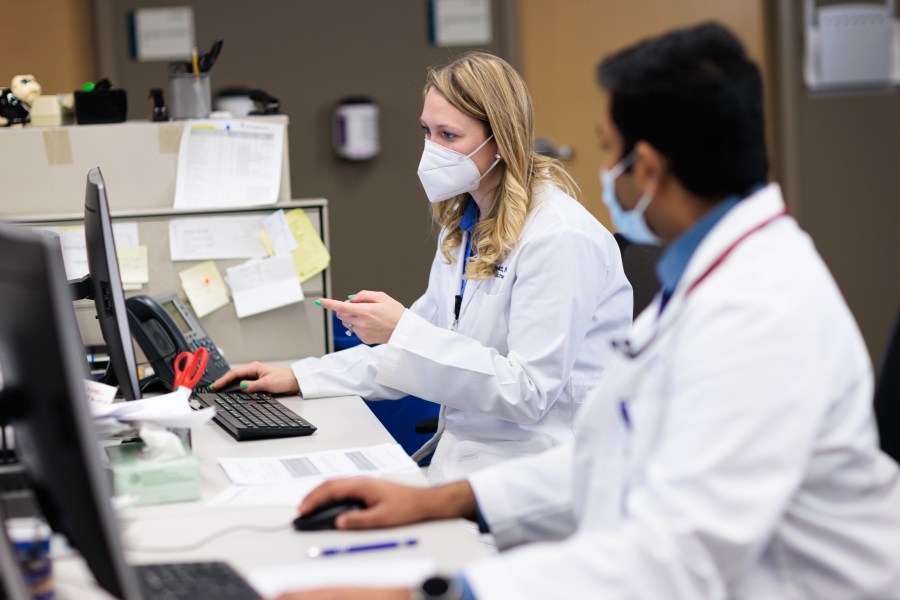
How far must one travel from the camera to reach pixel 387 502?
1223mm

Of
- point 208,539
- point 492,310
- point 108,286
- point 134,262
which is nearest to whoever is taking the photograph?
point 208,539

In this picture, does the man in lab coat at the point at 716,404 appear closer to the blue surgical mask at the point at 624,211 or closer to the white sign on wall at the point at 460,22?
the blue surgical mask at the point at 624,211

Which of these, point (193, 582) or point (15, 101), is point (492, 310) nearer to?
point (193, 582)

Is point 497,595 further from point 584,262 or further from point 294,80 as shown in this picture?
point 294,80

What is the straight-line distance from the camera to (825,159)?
13.7 feet

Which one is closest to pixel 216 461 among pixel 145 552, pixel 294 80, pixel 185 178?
pixel 145 552

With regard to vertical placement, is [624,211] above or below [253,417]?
above

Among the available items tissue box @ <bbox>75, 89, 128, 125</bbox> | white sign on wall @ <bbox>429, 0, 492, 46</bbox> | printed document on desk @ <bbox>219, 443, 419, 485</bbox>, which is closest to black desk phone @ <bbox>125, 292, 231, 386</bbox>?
tissue box @ <bbox>75, 89, 128, 125</bbox>

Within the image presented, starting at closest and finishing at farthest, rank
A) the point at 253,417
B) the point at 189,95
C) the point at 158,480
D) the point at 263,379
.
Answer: the point at 158,480 < the point at 253,417 < the point at 263,379 < the point at 189,95

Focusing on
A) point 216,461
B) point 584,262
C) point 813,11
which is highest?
point 813,11

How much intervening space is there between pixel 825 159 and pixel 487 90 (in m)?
2.70

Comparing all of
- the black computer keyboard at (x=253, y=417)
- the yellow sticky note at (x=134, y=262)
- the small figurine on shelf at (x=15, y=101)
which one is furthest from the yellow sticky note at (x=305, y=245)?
the small figurine on shelf at (x=15, y=101)

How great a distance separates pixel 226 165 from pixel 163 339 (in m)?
0.51

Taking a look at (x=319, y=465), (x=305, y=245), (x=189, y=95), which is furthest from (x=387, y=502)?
(x=189, y=95)
